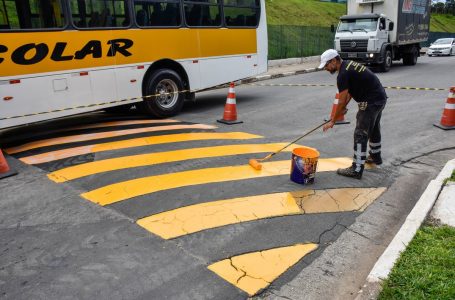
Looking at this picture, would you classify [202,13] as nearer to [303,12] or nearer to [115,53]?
[115,53]

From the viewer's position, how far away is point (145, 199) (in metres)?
4.83

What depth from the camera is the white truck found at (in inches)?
719

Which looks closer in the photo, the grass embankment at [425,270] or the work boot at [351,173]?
the grass embankment at [425,270]

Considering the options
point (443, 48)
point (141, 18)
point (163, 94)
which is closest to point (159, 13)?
point (141, 18)

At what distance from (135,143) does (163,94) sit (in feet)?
7.86

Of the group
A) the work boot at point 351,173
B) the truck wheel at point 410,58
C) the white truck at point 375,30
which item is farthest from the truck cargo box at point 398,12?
the work boot at point 351,173

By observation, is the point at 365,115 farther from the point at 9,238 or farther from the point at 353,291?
the point at 9,238

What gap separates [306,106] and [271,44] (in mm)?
13433

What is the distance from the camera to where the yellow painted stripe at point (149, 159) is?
569 centimetres

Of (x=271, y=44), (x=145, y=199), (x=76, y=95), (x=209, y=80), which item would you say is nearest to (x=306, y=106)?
(x=209, y=80)

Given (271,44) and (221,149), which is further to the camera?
(271,44)

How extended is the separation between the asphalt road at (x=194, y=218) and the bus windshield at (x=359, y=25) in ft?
38.6

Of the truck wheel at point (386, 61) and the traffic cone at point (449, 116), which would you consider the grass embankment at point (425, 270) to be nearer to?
the traffic cone at point (449, 116)

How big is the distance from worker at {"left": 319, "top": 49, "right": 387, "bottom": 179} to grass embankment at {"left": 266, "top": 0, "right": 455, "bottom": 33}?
2463 cm
